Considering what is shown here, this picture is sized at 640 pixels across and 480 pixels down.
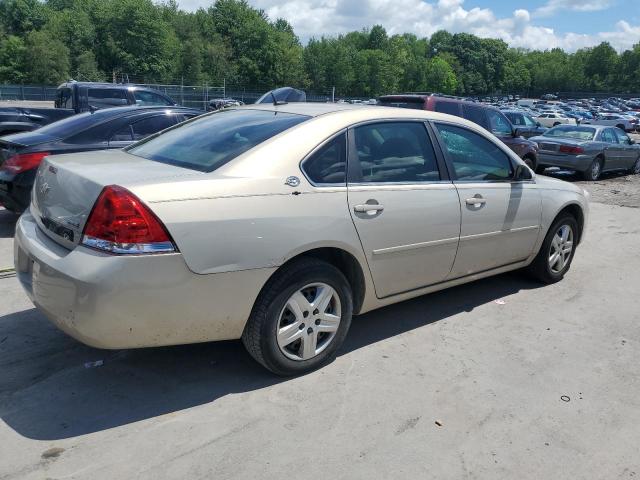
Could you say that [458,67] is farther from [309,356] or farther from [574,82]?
[309,356]

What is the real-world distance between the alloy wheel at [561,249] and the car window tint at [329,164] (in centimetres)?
274

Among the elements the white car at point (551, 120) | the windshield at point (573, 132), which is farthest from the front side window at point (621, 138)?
the white car at point (551, 120)

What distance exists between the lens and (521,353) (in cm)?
409

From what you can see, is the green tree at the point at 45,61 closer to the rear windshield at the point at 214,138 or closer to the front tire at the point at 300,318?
the rear windshield at the point at 214,138

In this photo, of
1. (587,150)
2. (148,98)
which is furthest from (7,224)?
(587,150)

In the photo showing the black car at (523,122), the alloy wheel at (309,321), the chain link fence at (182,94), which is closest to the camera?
the alloy wheel at (309,321)

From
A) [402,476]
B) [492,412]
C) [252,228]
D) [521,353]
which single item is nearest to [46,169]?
[252,228]

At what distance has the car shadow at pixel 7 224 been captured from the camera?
6.62 m

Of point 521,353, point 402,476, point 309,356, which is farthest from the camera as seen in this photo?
point 521,353

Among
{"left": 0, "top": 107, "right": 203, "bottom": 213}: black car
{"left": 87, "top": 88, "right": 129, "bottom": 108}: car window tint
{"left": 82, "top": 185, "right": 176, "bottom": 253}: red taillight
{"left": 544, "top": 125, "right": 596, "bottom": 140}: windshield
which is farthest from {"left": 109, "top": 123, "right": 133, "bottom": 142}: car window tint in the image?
{"left": 544, "top": 125, "right": 596, "bottom": 140}: windshield

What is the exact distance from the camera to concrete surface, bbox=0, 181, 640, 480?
109 inches

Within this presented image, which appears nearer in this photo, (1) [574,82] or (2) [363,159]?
(2) [363,159]

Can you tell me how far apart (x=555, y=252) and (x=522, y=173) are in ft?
3.50

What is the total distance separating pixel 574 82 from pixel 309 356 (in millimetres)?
151690
